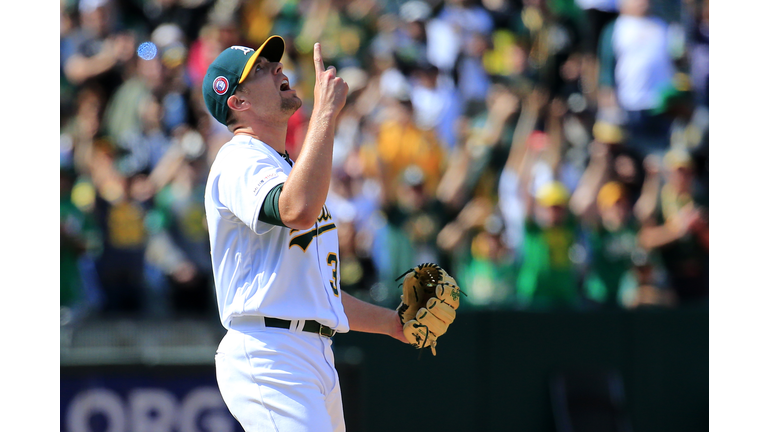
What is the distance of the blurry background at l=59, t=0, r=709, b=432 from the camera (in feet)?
20.8

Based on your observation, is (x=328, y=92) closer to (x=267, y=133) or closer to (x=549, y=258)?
(x=267, y=133)

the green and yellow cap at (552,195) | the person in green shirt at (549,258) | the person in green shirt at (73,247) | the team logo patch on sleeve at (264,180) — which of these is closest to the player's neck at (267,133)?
the team logo patch on sleeve at (264,180)

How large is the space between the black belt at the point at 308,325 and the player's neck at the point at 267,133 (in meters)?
0.67

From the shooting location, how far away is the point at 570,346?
21.7 feet

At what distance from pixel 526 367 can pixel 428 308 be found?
3.49 meters

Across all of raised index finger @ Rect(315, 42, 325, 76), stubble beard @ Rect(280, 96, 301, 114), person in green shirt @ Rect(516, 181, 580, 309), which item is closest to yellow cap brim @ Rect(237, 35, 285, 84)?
stubble beard @ Rect(280, 96, 301, 114)

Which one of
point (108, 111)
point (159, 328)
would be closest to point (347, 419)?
point (159, 328)

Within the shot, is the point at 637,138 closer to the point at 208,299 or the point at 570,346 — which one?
the point at 570,346

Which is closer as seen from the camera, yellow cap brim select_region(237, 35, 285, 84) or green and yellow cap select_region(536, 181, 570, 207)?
yellow cap brim select_region(237, 35, 285, 84)

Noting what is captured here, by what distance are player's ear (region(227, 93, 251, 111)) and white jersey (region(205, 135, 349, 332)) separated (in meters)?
0.14

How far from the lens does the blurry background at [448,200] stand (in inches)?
249

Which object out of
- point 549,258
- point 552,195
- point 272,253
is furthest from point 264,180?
point 552,195

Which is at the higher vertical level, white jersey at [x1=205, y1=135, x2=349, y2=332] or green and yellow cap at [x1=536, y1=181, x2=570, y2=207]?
green and yellow cap at [x1=536, y1=181, x2=570, y2=207]

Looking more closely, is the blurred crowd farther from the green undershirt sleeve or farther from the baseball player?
the green undershirt sleeve
